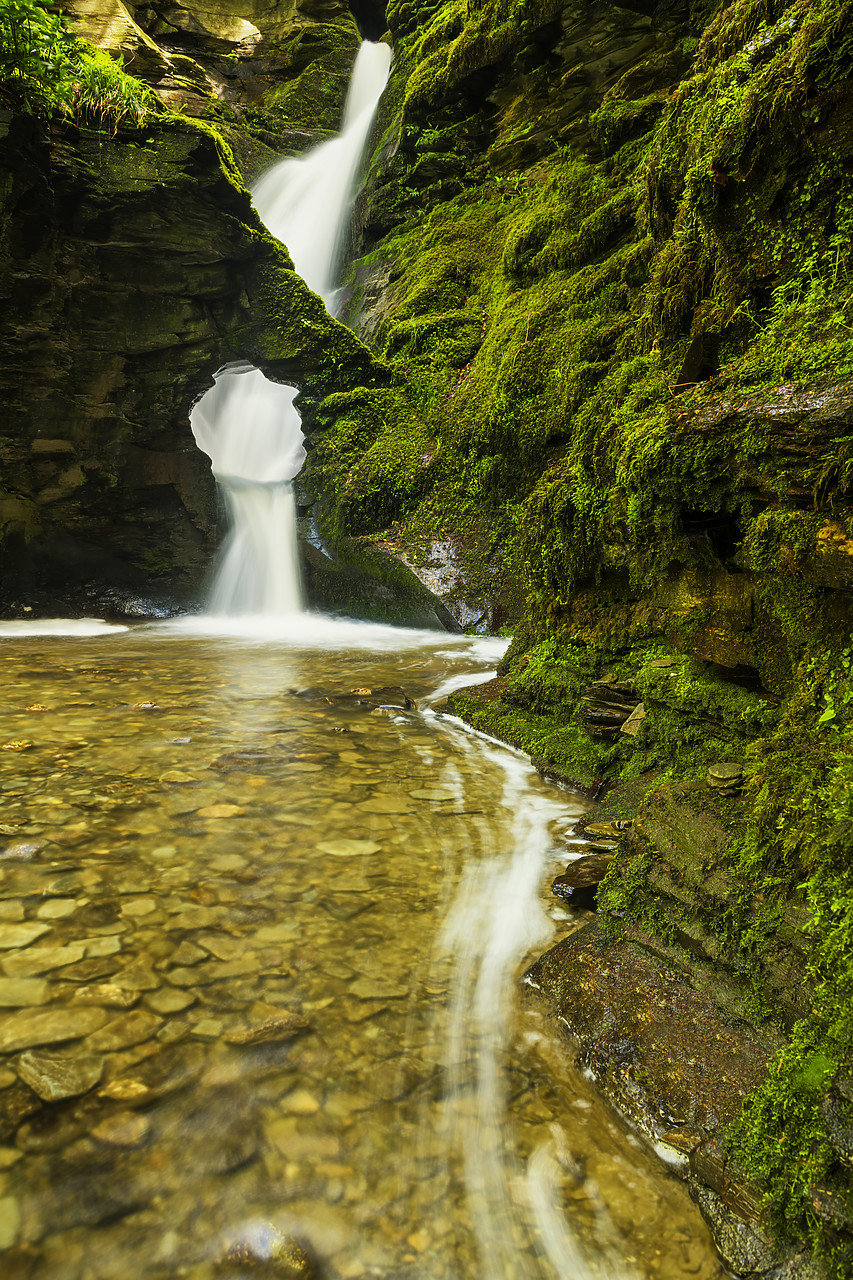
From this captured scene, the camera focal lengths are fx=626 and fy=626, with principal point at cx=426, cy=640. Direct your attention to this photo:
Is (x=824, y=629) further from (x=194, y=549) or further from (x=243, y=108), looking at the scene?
(x=243, y=108)

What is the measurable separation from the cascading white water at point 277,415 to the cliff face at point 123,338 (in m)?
0.95

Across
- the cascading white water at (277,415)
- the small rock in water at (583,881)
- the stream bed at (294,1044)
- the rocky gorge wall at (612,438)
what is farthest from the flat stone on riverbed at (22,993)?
the cascading white water at (277,415)

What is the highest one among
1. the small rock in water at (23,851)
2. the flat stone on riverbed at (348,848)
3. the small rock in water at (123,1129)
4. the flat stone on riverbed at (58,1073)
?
the flat stone on riverbed at (348,848)

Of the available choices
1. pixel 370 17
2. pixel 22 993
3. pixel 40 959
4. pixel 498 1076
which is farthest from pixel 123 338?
pixel 370 17

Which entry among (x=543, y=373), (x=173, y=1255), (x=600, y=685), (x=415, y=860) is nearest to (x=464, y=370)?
(x=543, y=373)

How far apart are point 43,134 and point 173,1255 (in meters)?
12.8

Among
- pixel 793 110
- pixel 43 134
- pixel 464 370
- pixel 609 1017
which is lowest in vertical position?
pixel 609 1017

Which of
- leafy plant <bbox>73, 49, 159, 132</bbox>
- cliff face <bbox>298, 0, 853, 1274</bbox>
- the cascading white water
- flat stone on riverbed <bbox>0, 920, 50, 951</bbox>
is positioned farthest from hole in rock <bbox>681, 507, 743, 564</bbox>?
leafy plant <bbox>73, 49, 159, 132</bbox>

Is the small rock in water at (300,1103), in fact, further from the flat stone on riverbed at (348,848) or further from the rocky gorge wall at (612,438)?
the flat stone on riverbed at (348,848)

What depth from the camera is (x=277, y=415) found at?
1758cm

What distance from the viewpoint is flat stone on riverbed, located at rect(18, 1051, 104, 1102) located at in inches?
70.1

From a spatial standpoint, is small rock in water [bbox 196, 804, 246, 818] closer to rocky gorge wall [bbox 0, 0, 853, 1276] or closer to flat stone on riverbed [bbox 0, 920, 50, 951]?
flat stone on riverbed [bbox 0, 920, 50, 951]

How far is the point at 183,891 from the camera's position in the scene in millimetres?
2736

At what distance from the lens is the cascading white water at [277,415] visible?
13.3 m
